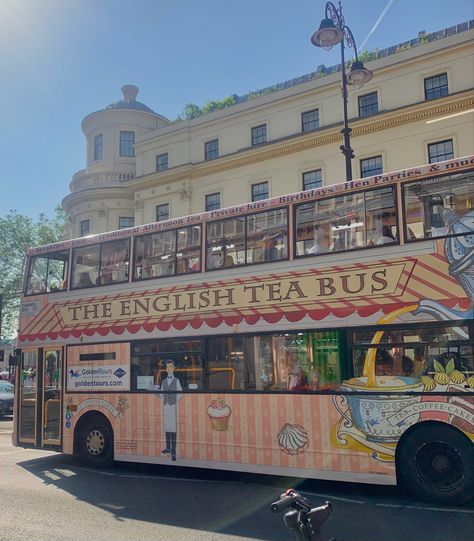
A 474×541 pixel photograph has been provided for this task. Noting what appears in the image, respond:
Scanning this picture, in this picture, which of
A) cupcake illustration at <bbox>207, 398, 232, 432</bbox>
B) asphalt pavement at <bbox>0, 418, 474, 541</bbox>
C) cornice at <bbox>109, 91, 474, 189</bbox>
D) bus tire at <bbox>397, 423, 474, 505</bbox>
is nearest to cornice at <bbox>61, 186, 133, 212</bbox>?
cornice at <bbox>109, 91, 474, 189</bbox>

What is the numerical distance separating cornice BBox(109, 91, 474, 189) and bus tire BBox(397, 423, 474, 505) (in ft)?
71.0

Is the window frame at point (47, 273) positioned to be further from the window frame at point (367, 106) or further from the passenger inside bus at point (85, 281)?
the window frame at point (367, 106)

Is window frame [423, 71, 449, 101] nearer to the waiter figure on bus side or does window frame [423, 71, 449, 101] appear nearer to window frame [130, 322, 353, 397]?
window frame [130, 322, 353, 397]

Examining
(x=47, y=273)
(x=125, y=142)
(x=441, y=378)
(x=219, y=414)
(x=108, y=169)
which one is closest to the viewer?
(x=441, y=378)

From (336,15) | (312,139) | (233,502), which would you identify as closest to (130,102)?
(312,139)

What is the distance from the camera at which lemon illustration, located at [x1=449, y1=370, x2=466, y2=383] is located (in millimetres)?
6910

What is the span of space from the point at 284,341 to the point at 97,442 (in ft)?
15.1

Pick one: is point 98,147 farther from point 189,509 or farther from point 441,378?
point 441,378

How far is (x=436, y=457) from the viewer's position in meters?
7.02

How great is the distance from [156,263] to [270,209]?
248 centimetres

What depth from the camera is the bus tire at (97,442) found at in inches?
401

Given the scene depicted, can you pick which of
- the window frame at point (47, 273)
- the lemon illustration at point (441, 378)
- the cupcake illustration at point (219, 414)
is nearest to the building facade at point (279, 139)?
the window frame at point (47, 273)

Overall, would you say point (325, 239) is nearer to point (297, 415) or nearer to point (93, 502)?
point (297, 415)

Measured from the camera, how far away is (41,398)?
11047 millimetres
